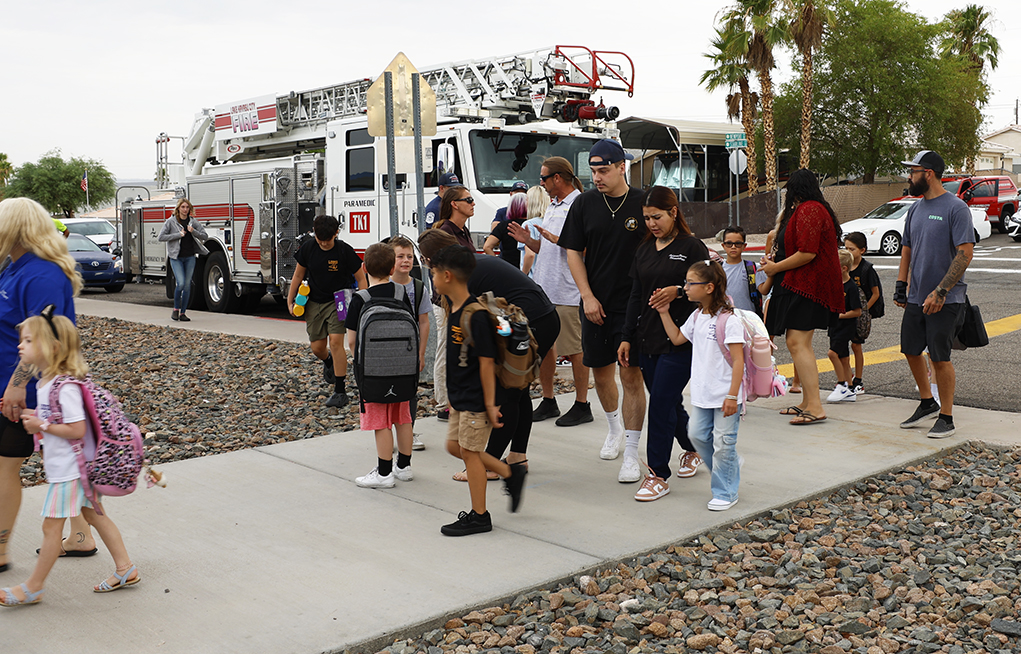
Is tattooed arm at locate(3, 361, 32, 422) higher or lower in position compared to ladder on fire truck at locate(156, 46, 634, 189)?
lower

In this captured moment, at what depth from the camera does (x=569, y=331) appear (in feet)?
22.6

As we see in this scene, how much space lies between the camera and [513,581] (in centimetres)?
411

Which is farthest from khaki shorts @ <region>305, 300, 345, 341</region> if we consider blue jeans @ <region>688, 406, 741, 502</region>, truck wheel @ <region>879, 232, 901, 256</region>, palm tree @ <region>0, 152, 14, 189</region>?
palm tree @ <region>0, 152, 14, 189</region>

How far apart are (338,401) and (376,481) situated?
104 inches

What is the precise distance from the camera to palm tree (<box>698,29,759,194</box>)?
35.8 meters

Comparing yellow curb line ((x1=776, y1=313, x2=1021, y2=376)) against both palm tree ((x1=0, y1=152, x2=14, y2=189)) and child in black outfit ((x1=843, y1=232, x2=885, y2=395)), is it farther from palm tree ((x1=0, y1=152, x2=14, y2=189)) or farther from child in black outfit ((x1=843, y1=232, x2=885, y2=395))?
palm tree ((x1=0, y1=152, x2=14, y2=189))

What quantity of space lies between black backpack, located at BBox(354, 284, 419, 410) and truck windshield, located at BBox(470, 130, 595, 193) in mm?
6092

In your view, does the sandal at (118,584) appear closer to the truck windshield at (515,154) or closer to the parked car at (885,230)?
the truck windshield at (515,154)

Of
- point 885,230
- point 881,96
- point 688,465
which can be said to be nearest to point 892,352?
point 688,465

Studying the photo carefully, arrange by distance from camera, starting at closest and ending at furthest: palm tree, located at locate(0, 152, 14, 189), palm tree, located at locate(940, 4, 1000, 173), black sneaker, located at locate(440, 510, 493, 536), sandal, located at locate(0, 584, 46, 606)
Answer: sandal, located at locate(0, 584, 46, 606) → black sneaker, located at locate(440, 510, 493, 536) → palm tree, located at locate(940, 4, 1000, 173) → palm tree, located at locate(0, 152, 14, 189)

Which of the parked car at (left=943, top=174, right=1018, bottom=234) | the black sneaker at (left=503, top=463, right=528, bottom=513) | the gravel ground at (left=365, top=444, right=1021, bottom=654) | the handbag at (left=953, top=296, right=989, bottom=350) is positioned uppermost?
the parked car at (left=943, top=174, right=1018, bottom=234)

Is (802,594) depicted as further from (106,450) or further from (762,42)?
(762,42)

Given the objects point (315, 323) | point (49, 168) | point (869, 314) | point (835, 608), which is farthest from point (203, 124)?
point (49, 168)

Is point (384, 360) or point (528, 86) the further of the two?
point (528, 86)
